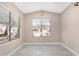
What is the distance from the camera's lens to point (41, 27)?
8789 mm

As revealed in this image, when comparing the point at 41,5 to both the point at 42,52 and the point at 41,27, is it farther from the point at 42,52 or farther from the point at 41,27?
the point at 42,52

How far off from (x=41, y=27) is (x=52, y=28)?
910 millimetres

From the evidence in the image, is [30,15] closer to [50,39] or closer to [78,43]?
[50,39]

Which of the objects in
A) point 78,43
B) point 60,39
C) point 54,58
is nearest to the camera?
point 54,58

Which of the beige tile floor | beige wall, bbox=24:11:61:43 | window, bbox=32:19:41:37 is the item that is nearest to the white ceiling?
beige wall, bbox=24:11:61:43

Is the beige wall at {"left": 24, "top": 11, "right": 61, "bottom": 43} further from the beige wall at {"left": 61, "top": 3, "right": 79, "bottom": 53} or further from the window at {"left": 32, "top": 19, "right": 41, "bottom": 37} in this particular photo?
the beige wall at {"left": 61, "top": 3, "right": 79, "bottom": 53}

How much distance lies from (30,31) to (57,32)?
7.29 ft

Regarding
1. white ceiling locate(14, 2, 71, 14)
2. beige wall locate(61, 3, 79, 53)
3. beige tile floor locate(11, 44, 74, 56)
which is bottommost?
beige tile floor locate(11, 44, 74, 56)

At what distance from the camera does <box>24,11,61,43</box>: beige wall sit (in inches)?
341

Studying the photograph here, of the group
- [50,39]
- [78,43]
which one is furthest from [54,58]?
[50,39]

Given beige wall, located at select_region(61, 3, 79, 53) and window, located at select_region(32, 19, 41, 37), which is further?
window, located at select_region(32, 19, 41, 37)

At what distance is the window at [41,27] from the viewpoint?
28.8 feet

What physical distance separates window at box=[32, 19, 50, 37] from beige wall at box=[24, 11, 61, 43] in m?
0.33

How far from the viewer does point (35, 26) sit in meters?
8.84
